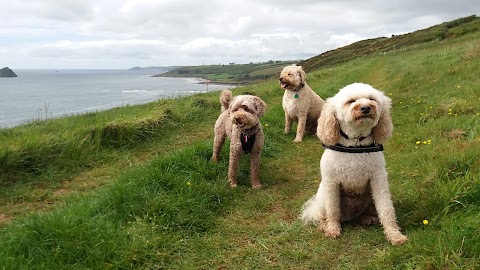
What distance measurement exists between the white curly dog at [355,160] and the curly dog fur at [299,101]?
4.24m

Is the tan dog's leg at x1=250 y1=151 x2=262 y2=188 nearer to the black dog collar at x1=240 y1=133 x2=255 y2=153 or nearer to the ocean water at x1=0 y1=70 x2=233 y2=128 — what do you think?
the black dog collar at x1=240 y1=133 x2=255 y2=153

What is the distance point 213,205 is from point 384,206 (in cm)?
207

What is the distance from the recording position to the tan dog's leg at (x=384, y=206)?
358 cm

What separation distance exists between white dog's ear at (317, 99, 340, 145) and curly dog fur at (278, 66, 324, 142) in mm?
4219

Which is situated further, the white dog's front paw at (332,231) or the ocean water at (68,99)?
the ocean water at (68,99)

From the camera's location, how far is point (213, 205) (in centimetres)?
481

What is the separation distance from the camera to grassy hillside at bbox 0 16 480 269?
335 centimetres

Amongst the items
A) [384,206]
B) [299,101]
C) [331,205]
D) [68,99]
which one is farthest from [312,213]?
[68,99]

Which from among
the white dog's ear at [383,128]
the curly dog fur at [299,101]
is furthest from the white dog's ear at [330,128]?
the curly dog fur at [299,101]

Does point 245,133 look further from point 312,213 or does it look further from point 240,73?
point 240,73

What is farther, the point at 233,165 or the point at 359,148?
the point at 233,165

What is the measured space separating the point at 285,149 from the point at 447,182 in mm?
3963

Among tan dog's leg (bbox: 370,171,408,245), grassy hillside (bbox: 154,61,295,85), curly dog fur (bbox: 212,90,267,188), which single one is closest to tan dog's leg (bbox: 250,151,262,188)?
curly dog fur (bbox: 212,90,267,188)

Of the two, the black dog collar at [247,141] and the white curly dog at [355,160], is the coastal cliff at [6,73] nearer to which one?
the black dog collar at [247,141]
